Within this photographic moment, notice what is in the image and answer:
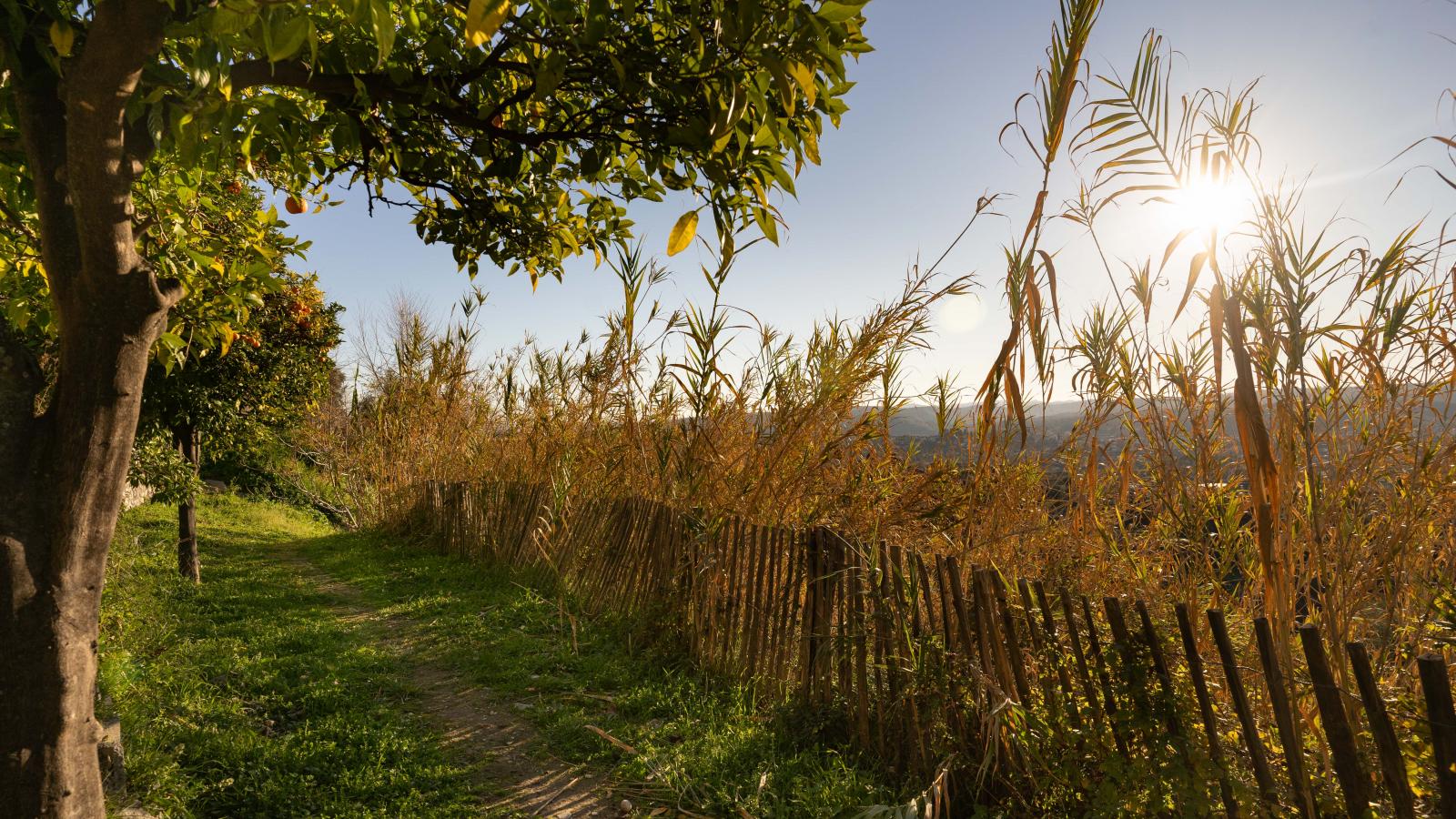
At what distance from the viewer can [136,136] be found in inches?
67.7

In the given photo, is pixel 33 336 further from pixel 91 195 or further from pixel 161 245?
pixel 91 195

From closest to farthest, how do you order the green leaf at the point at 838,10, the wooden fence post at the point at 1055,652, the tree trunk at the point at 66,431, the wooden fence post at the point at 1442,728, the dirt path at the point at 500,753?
the green leaf at the point at 838,10
the wooden fence post at the point at 1442,728
the tree trunk at the point at 66,431
the wooden fence post at the point at 1055,652
the dirt path at the point at 500,753

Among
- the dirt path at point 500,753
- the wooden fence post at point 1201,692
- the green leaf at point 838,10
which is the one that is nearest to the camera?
the green leaf at point 838,10

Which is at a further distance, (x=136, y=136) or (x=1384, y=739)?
(x=136, y=136)

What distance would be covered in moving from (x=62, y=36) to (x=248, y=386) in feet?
23.6

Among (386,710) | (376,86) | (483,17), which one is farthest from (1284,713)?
(386,710)

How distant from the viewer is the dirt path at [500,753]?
287cm

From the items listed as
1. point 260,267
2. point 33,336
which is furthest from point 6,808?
point 33,336

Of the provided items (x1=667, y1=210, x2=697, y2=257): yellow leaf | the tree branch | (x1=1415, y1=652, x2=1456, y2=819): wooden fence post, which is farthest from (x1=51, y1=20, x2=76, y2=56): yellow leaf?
(x1=1415, y1=652, x2=1456, y2=819): wooden fence post

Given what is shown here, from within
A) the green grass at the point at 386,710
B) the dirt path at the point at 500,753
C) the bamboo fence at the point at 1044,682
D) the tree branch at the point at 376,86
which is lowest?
the dirt path at the point at 500,753

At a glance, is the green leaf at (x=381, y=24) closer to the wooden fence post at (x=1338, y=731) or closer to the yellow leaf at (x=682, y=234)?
the yellow leaf at (x=682, y=234)

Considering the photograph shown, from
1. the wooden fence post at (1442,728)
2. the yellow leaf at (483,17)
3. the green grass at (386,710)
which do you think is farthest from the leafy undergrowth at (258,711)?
the wooden fence post at (1442,728)

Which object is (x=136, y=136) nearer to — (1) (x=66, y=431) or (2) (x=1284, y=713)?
(1) (x=66, y=431)

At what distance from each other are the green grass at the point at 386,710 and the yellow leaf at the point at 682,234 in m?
2.14
